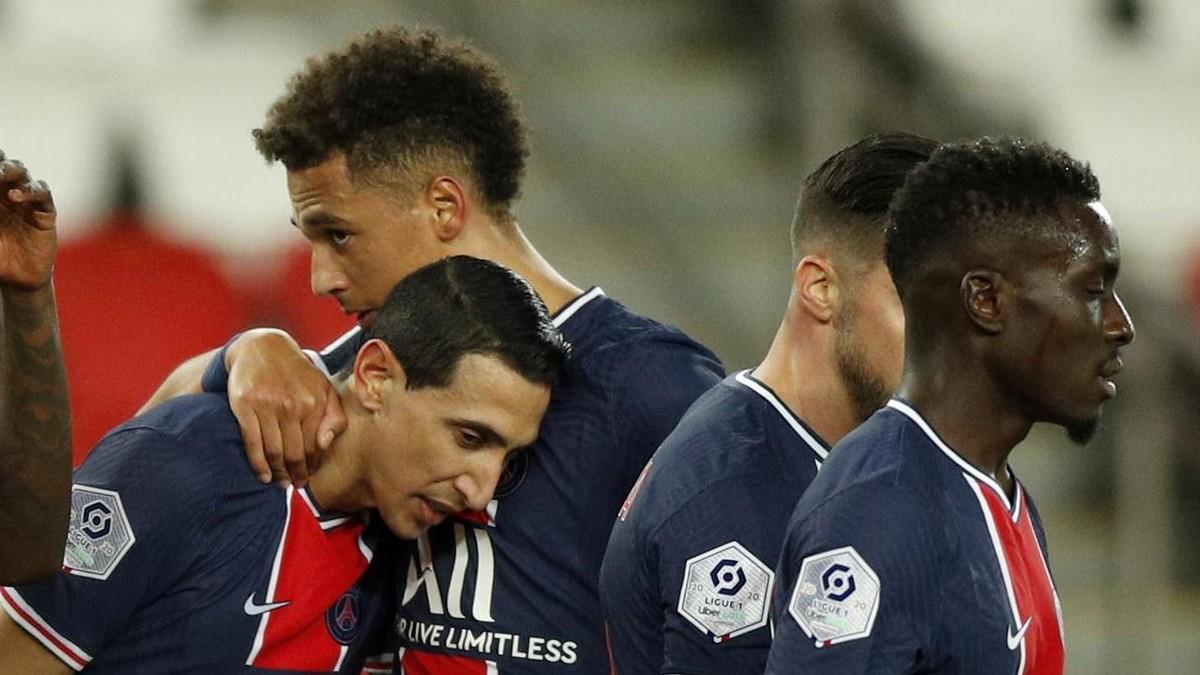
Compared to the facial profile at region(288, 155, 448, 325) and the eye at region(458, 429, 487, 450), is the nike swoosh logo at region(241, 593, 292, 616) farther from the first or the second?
the facial profile at region(288, 155, 448, 325)

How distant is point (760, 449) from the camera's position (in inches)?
102

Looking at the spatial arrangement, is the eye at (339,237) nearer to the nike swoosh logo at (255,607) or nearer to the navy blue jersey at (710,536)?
the nike swoosh logo at (255,607)

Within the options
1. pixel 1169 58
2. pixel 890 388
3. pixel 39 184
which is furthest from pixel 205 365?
pixel 1169 58

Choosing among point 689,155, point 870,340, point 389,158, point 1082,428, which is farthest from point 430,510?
point 689,155

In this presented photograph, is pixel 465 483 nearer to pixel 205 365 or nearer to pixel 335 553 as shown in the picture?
pixel 335 553

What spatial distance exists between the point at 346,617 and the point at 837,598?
1033 millimetres

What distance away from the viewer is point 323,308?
5.47 meters

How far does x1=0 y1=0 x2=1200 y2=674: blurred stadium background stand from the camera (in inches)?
215

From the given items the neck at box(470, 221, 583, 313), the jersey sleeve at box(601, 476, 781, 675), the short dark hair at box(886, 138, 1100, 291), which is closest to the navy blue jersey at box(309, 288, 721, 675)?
the neck at box(470, 221, 583, 313)

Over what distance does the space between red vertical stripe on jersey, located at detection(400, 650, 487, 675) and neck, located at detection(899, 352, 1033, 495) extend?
0.89 m

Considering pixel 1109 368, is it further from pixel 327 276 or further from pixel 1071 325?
pixel 327 276

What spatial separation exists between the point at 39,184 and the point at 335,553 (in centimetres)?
80

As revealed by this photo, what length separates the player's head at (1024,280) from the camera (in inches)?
86.4

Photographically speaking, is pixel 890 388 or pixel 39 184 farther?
pixel 890 388
